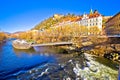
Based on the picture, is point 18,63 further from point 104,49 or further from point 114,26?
point 114,26

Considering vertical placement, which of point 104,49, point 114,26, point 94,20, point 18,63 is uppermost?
point 94,20

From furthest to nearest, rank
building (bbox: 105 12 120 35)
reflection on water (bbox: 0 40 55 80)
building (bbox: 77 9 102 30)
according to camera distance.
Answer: building (bbox: 77 9 102 30)
building (bbox: 105 12 120 35)
reflection on water (bbox: 0 40 55 80)

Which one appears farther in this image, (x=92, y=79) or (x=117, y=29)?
(x=117, y=29)

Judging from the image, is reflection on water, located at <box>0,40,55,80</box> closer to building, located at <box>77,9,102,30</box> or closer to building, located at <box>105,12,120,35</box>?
building, located at <box>105,12,120,35</box>

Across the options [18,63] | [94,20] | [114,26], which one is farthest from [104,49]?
[94,20]

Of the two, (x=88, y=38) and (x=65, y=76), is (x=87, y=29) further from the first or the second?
(x=65, y=76)

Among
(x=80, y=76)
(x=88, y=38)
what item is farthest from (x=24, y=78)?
(x=88, y=38)

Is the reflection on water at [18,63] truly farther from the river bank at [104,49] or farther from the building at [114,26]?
the building at [114,26]

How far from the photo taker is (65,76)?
1205 centimetres

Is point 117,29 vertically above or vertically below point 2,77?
above

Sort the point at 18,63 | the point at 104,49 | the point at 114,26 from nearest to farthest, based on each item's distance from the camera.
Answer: the point at 18,63
the point at 104,49
the point at 114,26

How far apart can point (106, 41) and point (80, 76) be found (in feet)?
80.5

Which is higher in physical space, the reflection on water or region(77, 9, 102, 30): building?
region(77, 9, 102, 30): building

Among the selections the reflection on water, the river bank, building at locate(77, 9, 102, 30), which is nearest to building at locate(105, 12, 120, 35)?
building at locate(77, 9, 102, 30)
